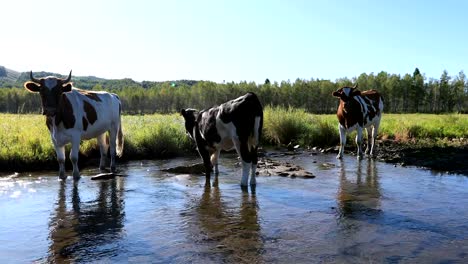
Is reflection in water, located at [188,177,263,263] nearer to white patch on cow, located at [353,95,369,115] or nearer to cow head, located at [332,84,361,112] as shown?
cow head, located at [332,84,361,112]

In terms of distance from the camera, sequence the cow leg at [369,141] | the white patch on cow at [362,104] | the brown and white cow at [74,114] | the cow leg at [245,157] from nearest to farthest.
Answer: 1. the cow leg at [245,157]
2. the brown and white cow at [74,114]
3. the white patch on cow at [362,104]
4. the cow leg at [369,141]

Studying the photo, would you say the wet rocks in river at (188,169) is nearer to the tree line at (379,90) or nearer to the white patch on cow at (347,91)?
the white patch on cow at (347,91)

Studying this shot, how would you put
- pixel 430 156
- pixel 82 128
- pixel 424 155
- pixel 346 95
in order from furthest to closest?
1. pixel 346 95
2. pixel 424 155
3. pixel 430 156
4. pixel 82 128

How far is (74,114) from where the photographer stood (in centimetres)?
1076

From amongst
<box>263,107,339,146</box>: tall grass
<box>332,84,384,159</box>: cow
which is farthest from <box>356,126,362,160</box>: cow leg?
<box>263,107,339,146</box>: tall grass

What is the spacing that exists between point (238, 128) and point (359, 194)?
287 centimetres

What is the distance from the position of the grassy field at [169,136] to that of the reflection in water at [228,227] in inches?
243

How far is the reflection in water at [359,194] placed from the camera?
7.76 m

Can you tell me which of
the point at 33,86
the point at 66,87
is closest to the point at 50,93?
the point at 66,87

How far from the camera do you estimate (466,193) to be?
9297mm

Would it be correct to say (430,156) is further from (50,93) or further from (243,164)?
(50,93)

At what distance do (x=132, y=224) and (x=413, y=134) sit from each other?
17.5m

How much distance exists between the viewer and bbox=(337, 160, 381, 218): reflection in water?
7.76 m

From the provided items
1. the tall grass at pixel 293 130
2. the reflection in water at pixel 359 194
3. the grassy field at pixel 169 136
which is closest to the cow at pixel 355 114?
the grassy field at pixel 169 136
